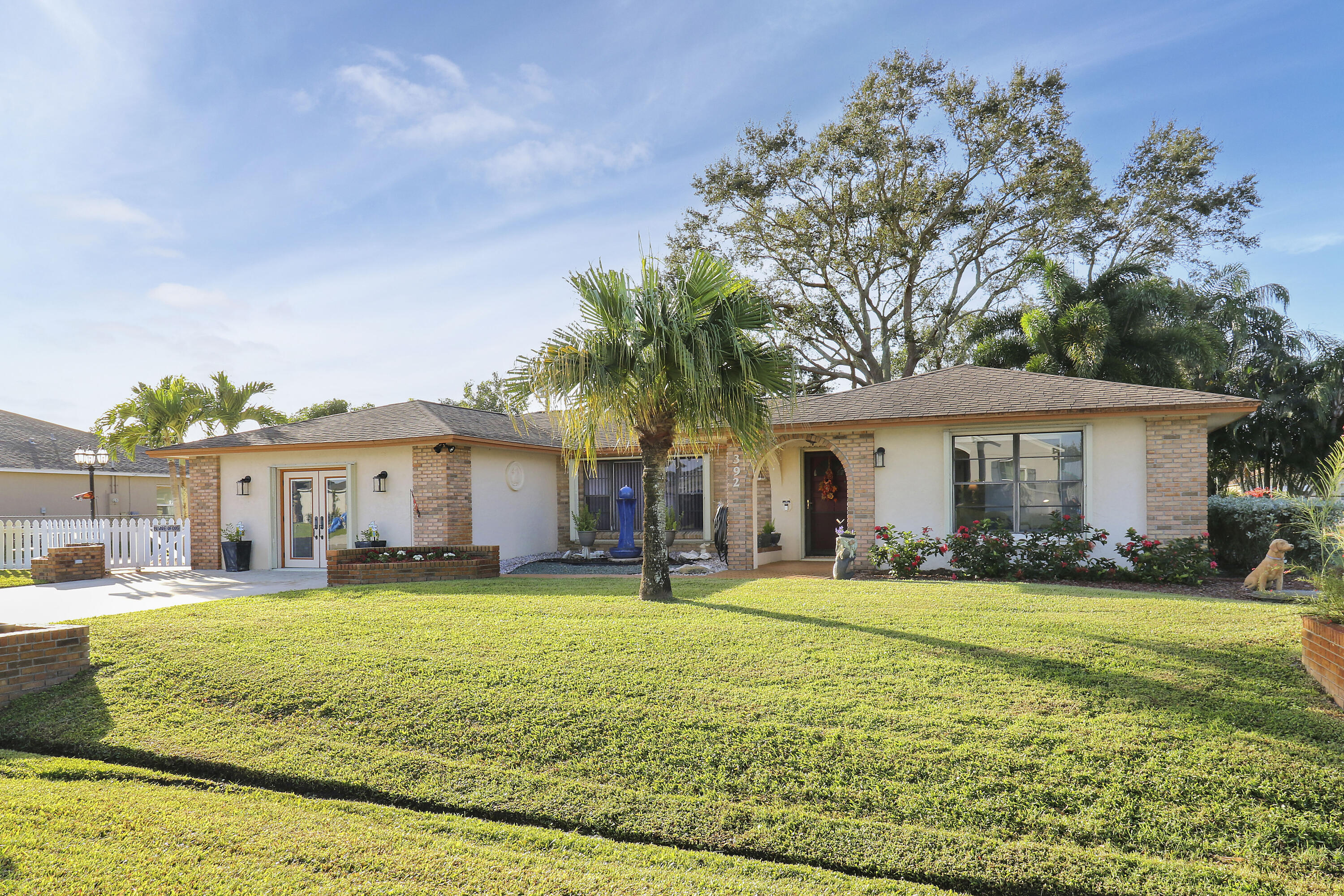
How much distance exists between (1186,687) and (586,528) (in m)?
11.8

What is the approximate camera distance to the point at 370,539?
13.5 meters

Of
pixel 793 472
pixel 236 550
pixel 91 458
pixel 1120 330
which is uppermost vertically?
pixel 1120 330

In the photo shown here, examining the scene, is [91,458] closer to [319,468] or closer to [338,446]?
[319,468]

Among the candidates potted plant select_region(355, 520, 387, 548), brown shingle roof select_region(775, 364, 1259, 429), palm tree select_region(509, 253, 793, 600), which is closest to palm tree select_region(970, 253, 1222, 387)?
brown shingle roof select_region(775, 364, 1259, 429)

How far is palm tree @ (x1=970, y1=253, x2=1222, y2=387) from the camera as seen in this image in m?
16.4

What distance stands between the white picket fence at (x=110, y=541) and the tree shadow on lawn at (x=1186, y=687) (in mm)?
15054

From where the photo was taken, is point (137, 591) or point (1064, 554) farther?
point (137, 591)

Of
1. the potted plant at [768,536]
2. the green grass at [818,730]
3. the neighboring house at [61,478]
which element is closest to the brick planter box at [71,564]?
the green grass at [818,730]

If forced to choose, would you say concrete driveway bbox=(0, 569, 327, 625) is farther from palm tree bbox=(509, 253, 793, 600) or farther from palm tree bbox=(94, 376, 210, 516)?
palm tree bbox=(94, 376, 210, 516)

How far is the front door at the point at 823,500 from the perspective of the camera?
14.6 meters

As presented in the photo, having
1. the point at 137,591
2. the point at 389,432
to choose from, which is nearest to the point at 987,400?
the point at 389,432

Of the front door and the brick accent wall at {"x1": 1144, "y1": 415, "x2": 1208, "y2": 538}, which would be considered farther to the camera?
the front door

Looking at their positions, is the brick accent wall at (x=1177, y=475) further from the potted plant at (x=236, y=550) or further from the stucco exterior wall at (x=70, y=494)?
the stucco exterior wall at (x=70, y=494)

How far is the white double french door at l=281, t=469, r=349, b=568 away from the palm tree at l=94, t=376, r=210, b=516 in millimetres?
7172
